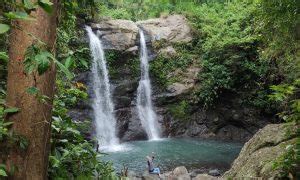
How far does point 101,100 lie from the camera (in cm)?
1814

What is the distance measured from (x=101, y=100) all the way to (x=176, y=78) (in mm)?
4417

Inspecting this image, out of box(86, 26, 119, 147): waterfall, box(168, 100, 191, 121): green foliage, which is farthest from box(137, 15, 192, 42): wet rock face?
box(168, 100, 191, 121): green foliage

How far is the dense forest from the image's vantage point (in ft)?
A: 7.31

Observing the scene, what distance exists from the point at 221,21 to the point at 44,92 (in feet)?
64.3

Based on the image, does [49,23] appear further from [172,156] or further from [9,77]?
[172,156]

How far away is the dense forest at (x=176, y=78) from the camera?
2229mm

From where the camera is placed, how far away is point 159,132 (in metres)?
18.6

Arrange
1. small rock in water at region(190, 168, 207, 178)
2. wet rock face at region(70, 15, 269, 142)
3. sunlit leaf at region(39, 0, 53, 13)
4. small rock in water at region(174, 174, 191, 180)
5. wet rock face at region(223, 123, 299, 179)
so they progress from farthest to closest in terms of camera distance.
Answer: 1. wet rock face at region(70, 15, 269, 142)
2. small rock in water at region(190, 168, 207, 178)
3. small rock in water at region(174, 174, 191, 180)
4. wet rock face at region(223, 123, 299, 179)
5. sunlit leaf at region(39, 0, 53, 13)

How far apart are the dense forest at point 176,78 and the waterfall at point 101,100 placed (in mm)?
346

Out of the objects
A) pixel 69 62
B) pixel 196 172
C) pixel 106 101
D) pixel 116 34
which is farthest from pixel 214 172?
pixel 69 62

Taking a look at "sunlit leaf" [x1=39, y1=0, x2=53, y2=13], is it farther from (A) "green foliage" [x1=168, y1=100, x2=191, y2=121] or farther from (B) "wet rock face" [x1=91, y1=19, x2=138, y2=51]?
(B) "wet rock face" [x1=91, y1=19, x2=138, y2=51]

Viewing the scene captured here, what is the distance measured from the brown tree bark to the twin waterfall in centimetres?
1460

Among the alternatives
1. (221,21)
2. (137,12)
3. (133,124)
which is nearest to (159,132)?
(133,124)

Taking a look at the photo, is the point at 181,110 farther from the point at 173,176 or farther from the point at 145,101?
the point at 173,176
